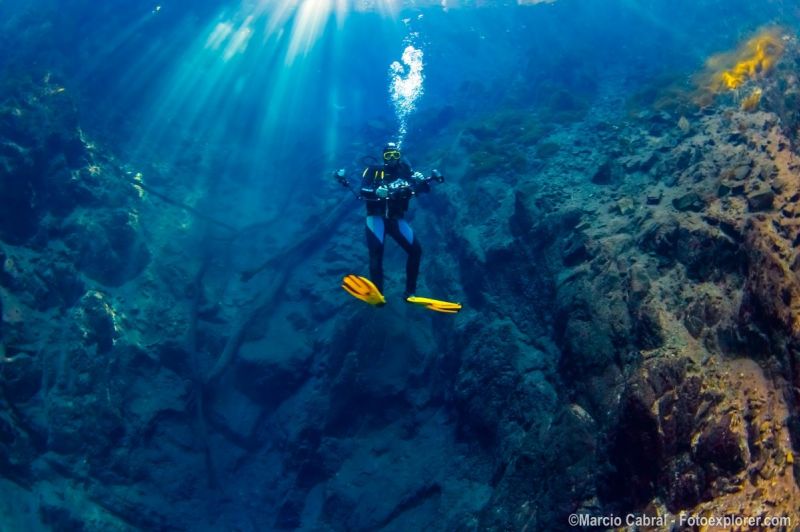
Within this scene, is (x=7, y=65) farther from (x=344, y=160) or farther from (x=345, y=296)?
(x=345, y=296)

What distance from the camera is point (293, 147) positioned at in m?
21.7

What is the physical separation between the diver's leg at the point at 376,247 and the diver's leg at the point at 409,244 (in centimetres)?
18

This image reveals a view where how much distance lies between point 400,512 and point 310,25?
91.6ft

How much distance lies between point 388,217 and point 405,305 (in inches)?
178

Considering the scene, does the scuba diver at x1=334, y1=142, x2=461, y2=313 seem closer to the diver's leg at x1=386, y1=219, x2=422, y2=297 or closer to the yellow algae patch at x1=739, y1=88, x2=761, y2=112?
the diver's leg at x1=386, y1=219, x2=422, y2=297

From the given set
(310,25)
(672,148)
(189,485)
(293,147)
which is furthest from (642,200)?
(310,25)

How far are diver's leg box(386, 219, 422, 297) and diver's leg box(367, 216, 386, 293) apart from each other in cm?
18

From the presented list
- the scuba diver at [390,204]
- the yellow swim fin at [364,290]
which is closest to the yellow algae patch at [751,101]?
the scuba diver at [390,204]

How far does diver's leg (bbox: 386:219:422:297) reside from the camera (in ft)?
23.5

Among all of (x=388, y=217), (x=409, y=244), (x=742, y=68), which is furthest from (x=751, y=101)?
(x=388, y=217)

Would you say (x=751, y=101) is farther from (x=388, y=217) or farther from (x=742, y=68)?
(x=388, y=217)

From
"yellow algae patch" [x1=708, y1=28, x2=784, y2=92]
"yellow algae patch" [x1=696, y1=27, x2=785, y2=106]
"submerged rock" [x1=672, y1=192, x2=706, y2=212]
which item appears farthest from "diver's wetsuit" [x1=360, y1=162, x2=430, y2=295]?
"yellow algae patch" [x1=708, y1=28, x2=784, y2=92]

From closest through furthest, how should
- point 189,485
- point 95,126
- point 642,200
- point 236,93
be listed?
1. point 642,200
2. point 189,485
3. point 95,126
4. point 236,93

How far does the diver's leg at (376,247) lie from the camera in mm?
6992
